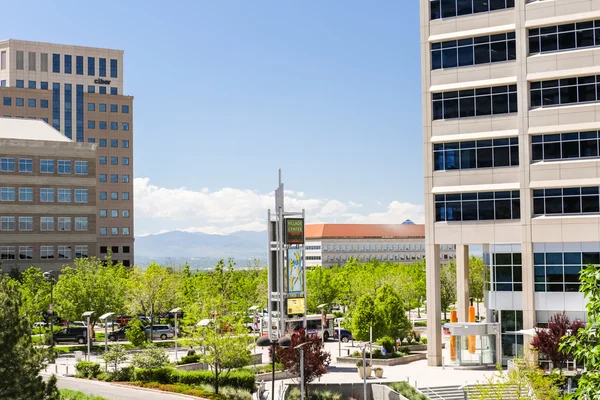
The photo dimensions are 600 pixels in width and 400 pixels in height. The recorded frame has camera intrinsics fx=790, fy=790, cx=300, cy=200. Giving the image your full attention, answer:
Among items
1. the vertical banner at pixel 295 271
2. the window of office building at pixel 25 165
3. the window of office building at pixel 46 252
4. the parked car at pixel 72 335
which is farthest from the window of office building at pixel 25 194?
the vertical banner at pixel 295 271

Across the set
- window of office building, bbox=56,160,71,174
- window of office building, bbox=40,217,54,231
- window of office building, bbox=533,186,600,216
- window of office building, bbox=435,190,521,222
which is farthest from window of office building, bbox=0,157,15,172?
window of office building, bbox=533,186,600,216

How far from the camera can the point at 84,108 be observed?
483 feet

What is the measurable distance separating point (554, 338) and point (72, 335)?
1651 inches

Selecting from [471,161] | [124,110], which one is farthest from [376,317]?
[124,110]

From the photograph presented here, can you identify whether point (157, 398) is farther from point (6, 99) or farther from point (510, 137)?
point (6, 99)

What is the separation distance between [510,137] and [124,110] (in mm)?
106243

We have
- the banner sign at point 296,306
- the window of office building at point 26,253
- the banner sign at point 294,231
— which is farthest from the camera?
the window of office building at point 26,253

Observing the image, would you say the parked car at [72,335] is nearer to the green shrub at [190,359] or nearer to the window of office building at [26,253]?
the green shrub at [190,359]

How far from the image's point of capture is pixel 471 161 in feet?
179

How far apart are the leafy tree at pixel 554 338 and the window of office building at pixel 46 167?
71223 mm

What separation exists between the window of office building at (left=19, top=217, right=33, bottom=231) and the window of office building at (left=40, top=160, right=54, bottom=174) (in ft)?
20.8

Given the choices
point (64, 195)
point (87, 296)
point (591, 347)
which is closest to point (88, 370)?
point (87, 296)

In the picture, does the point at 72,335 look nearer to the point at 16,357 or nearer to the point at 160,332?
the point at 160,332

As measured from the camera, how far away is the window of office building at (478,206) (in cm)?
5328
